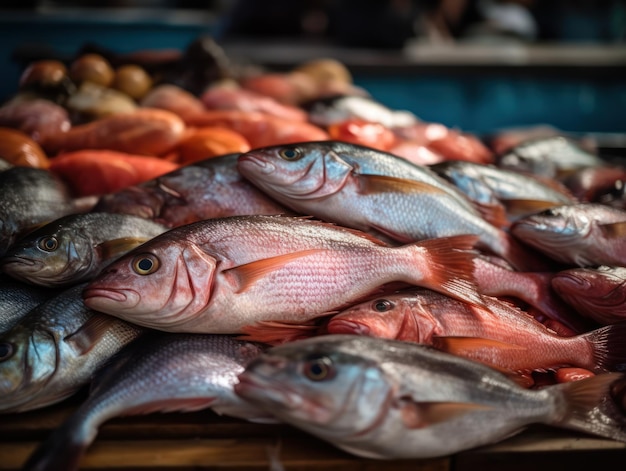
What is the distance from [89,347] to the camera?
161cm

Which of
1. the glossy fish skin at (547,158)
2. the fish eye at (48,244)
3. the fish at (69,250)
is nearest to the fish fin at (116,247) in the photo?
the fish at (69,250)

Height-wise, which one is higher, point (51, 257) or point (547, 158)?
point (51, 257)

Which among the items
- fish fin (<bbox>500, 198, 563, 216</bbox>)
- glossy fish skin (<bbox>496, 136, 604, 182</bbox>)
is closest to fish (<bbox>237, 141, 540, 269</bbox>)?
fish fin (<bbox>500, 198, 563, 216</bbox>)

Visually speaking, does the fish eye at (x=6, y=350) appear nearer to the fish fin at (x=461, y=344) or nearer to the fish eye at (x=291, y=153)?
the fish eye at (x=291, y=153)

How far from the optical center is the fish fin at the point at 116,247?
6.07 ft

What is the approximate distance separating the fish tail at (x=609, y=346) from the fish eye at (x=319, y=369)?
94 centimetres

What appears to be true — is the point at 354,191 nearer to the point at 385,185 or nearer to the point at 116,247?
the point at 385,185

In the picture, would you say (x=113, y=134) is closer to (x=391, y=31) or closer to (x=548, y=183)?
(x=548, y=183)

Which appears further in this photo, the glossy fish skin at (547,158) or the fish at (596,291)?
the glossy fish skin at (547,158)

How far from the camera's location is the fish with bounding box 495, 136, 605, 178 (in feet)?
10.4

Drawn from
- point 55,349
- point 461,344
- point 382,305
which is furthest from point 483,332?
point 55,349

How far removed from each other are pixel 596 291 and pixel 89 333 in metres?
1.55

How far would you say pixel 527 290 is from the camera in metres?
2.01

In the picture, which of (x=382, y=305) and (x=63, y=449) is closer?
(x=63, y=449)
